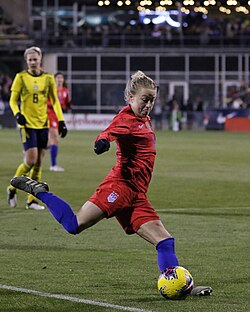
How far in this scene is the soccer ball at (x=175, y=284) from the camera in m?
7.96

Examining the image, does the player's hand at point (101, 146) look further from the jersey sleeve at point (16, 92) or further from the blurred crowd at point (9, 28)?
the blurred crowd at point (9, 28)

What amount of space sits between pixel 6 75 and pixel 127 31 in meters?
7.84

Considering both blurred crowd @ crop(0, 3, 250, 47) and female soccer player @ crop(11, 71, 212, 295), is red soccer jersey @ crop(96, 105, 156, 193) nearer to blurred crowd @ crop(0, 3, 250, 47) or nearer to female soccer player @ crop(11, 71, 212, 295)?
female soccer player @ crop(11, 71, 212, 295)

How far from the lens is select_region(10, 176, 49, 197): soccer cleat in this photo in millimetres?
8414

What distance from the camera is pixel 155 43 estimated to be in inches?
2383

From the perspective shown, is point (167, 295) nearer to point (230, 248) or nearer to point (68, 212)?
point (68, 212)

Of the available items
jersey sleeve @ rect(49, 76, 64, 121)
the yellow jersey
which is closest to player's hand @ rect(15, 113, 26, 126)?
the yellow jersey

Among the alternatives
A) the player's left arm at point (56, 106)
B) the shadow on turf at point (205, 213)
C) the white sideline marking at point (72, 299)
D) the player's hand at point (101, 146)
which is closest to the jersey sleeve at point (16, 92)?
the player's left arm at point (56, 106)

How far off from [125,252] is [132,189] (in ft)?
8.47

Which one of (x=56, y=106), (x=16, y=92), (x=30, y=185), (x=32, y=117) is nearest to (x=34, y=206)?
(x=32, y=117)

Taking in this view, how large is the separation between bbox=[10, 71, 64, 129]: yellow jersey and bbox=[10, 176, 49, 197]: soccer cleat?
6.18 metres

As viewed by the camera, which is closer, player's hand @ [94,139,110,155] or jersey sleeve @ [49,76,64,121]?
player's hand @ [94,139,110,155]

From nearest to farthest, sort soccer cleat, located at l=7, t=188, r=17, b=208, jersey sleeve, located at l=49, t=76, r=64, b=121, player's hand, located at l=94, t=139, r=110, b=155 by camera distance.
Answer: player's hand, located at l=94, t=139, r=110, b=155 → soccer cleat, located at l=7, t=188, r=17, b=208 → jersey sleeve, located at l=49, t=76, r=64, b=121

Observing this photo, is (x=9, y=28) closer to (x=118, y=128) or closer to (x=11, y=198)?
(x=11, y=198)
